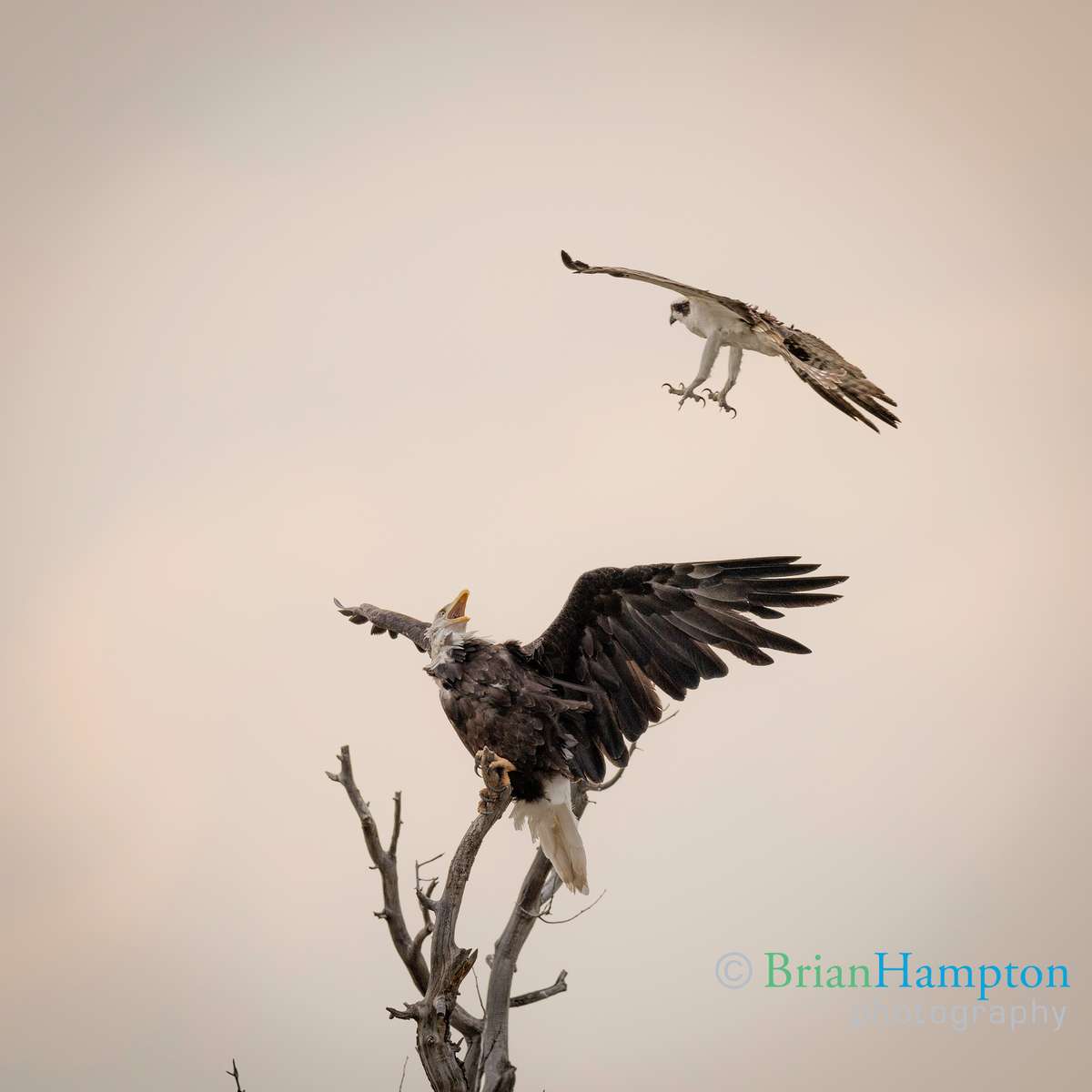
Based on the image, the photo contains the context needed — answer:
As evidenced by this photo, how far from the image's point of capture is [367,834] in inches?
279

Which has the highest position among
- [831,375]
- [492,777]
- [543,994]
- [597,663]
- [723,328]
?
[723,328]

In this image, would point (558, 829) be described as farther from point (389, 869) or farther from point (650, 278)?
point (650, 278)

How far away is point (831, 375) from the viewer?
22.8ft

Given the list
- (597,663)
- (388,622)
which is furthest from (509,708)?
(388,622)

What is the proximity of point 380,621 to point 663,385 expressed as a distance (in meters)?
2.01

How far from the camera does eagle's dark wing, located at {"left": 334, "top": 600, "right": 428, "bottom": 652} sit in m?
8.02

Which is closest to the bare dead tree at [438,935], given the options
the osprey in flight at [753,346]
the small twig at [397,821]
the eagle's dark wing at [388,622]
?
the small twig at [397,821]

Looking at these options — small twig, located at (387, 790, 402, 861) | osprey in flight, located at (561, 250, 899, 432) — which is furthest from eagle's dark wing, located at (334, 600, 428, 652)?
osprey in flight, located at (561, 250, 899, 432)

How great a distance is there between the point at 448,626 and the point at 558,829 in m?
1.10

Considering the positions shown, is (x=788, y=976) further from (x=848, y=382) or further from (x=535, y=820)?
(x=848, y=382)

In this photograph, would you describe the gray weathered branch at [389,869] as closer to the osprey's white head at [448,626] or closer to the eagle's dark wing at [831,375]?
the osprey's white head at [448,626]

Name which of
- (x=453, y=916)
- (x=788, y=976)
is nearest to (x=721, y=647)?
A: (x=453, y=916)

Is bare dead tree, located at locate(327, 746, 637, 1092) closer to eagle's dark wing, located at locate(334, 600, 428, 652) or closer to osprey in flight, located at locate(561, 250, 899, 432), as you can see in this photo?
eagle's dark wing, located at locate(334, 600, 428, 652)

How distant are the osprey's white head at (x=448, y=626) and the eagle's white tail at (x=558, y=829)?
0.80 m
